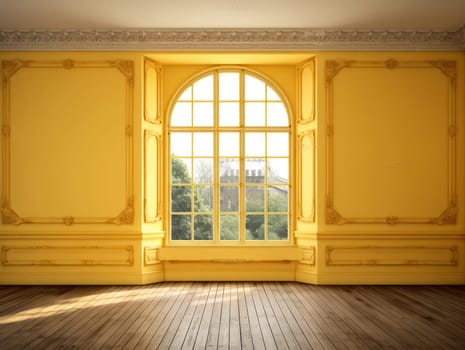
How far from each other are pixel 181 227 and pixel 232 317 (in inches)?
105

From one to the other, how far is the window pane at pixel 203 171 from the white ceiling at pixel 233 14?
1925 mm

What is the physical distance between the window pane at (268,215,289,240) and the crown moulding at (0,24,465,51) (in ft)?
7.85

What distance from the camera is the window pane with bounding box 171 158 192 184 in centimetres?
755

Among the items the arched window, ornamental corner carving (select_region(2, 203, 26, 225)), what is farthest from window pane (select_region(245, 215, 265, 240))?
ornamental corner carving (select_region(2, 203, 26, 225))

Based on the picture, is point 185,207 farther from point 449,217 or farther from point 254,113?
point 449,217

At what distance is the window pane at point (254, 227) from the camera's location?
750cm

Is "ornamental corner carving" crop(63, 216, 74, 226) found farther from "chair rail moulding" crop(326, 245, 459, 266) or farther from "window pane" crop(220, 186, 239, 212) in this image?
"chair rail moulding" crop(326, 245, 459, 266)

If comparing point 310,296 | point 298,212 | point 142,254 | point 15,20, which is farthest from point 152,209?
point 15,20

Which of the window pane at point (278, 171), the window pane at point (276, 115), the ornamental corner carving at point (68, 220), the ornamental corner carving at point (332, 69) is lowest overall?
the ornamental corner carving at point (68, 220)

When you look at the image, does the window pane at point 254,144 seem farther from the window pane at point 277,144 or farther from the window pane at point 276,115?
the window pane at point 276,115

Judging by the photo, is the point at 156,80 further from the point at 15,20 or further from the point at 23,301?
the point at 23,301

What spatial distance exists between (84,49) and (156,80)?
1072 mm

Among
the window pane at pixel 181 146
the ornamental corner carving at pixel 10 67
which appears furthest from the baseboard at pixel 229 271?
the ornamental corner carving at pixel 10 67

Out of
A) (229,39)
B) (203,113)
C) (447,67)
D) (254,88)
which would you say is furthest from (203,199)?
(447,67)
